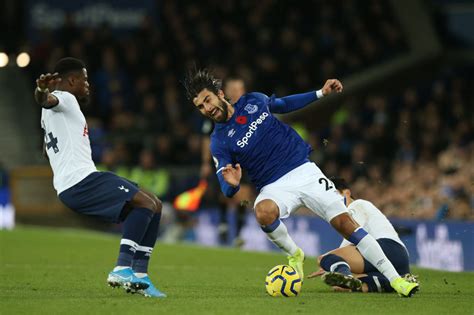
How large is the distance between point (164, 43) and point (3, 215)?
5.40m

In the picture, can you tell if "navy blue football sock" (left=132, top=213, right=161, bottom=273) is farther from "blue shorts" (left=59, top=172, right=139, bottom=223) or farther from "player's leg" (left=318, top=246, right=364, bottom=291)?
"player's leg" (left=318, top=246, right=364, bottom=291)

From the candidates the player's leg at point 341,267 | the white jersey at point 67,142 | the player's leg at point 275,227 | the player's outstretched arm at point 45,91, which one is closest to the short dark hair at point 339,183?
the player's leg at point 341,267

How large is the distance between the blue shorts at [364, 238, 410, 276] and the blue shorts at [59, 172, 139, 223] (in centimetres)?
231

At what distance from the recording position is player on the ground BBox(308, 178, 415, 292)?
30.8 ft

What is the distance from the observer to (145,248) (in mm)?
8984

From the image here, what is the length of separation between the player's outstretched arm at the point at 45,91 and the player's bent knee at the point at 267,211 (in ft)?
6.43

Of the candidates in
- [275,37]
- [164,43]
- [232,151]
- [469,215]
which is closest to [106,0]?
[164,43]

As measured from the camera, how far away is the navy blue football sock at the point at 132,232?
28.7 feet

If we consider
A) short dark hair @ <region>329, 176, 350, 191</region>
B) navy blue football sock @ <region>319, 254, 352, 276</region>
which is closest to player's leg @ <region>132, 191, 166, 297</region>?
navy blue football sock @ <region>319, 254, 352, 276</region>

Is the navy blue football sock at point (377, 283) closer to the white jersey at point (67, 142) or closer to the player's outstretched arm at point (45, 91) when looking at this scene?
the white jersey at point (67, 142)

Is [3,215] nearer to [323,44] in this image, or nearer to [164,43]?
[164,43]

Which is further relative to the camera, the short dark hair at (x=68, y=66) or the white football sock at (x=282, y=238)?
the white football sock at (x=282, y=238)

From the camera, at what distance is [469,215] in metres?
14.3

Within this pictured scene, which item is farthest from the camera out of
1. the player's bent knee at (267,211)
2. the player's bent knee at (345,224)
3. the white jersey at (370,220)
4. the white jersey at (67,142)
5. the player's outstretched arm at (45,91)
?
the white jersey at (370,220)
